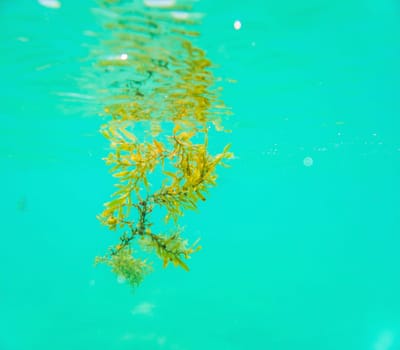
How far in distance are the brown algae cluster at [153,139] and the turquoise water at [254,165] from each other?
0.71m

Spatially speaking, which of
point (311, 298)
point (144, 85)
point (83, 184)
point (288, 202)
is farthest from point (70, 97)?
point (288, 202)

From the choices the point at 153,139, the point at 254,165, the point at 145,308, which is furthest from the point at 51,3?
the point at 254,165

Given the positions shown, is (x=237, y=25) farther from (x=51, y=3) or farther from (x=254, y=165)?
(x=254, y=165)

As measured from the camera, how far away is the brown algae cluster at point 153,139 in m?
6.20

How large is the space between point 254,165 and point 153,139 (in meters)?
30.6

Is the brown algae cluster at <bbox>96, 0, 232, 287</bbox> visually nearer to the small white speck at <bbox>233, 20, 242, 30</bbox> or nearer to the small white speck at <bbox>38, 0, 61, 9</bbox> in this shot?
the small white speck at <bbox>233, 20, 242, 30</bbox>

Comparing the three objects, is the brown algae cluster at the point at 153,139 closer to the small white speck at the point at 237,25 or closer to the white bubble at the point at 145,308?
the small white speck at the point at 237,25

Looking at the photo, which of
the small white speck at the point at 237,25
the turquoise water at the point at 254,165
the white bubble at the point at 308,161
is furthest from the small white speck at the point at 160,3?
the white bubble at the point at 308,161

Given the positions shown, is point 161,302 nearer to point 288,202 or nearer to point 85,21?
point 85,21

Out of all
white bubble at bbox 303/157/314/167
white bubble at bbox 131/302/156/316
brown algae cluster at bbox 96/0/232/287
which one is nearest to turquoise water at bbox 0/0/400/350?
white bubble at bbox 131/302/156/316

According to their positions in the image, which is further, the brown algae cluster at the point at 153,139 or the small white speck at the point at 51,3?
the small white speck at the point at 51,3

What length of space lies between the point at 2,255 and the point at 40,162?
39.7 meters

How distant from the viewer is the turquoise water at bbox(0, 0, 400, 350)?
9.28 m

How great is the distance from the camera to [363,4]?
26.8 ft
